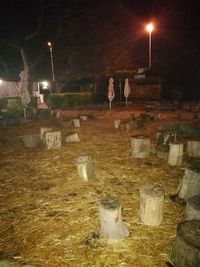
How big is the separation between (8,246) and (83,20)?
28.7m

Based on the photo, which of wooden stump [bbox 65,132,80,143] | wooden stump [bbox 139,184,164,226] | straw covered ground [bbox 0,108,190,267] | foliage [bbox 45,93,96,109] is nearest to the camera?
straw covered ground [bbox 0,108,190,267]

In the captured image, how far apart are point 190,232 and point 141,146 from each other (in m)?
4.64

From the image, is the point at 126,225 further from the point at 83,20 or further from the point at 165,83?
the point at 83,20

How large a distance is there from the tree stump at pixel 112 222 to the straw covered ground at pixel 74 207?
0.40ft

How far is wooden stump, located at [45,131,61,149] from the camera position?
373 inches

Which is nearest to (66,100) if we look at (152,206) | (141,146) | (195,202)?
(141,146)

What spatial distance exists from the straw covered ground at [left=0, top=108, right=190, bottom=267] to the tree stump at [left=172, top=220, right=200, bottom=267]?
32 cm

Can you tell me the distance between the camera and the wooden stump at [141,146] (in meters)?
8.01

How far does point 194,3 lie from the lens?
28.2m

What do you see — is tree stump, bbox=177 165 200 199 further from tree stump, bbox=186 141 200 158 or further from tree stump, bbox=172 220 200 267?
tree stump, bbox=186 141 200 158

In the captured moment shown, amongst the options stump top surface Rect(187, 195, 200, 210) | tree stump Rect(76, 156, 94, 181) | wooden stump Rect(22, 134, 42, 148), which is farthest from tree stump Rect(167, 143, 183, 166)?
wooden stump Rect(22, 134, 42, 148)

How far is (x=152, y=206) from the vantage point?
14.6 ft

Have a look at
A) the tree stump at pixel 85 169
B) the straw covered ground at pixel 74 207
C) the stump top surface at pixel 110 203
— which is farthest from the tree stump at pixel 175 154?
the stump top surface at pixel 110 203

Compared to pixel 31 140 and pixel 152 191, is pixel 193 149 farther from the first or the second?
pixel 31 140
